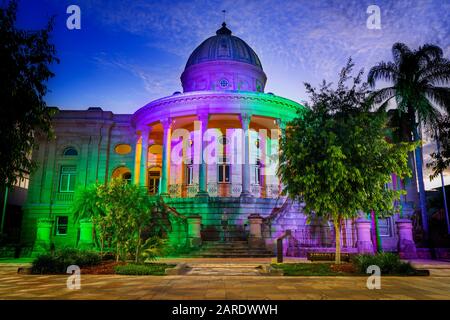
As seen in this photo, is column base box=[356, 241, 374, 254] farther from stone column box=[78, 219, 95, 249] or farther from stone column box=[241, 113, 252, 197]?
stone column box=[78, 219, 95, 249]

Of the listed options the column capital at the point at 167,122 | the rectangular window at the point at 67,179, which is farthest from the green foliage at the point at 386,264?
the rectangular window at the point at 67,179

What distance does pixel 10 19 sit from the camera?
403 inches

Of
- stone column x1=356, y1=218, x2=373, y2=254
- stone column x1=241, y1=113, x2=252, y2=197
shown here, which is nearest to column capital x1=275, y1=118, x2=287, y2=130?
stone column x1=241, y1=113, x2=252, y2=197

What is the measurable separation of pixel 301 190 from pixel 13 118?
1046cm

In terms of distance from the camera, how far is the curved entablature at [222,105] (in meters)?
27.5

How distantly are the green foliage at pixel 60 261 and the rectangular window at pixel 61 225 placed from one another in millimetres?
19515

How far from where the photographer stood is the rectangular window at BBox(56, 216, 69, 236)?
3105 cm

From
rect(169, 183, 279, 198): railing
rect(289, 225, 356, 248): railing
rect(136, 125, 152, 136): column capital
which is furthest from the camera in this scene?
rect(136, 125, 152, 136): column capital

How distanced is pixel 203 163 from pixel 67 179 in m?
14.3

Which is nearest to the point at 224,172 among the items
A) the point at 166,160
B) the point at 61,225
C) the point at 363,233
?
the point at 166,160

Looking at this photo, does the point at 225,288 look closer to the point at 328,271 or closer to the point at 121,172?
the point at 328,271

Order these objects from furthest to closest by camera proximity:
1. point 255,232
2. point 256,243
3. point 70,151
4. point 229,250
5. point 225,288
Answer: point 70,151
point 255,232
point 256,243
point 229,250
point 225,288

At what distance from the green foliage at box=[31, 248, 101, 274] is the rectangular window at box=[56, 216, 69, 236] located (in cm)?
1951

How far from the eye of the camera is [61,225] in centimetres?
3106
